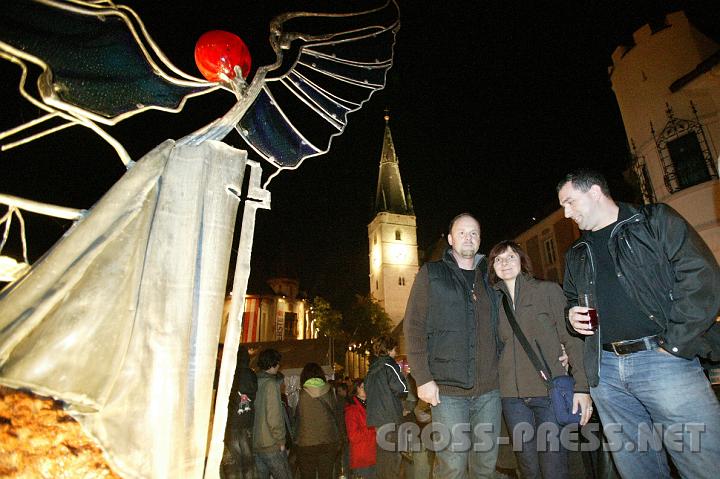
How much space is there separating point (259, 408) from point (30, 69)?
16.7 feet

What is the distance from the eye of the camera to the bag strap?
3.23 metres

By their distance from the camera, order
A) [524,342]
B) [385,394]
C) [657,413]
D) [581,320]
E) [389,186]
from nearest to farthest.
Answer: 1. [657,413]
2. [581,320]
3. [524,342]
4. [385,394]
5. [389,186]

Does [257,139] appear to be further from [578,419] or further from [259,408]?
[259,408]

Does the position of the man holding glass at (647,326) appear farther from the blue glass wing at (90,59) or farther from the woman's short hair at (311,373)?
the woman's short hair at (311,373)

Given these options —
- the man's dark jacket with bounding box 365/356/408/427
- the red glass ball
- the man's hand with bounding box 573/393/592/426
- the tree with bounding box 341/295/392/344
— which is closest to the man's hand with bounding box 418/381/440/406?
the man's hand with bounding box 573/393/592/426

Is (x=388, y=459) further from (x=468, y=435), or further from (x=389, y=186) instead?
(x=389, y=186)

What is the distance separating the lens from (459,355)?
3.26m

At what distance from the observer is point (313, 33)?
2.86m

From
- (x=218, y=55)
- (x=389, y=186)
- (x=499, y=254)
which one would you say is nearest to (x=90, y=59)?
(x=218, y=55)

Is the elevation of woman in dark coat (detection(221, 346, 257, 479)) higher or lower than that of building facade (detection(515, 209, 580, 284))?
lower

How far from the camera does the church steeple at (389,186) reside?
2496 inches

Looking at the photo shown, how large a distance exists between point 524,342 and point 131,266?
3.12 meters

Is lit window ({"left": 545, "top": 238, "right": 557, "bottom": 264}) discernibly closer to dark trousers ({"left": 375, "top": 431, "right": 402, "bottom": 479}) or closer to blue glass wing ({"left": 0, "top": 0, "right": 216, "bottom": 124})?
dark trousers ({"left": 375, "top": 431, "right": 402, "bottom": 479})

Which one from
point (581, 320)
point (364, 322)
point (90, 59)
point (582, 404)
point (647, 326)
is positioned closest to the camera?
point (90, 59)
